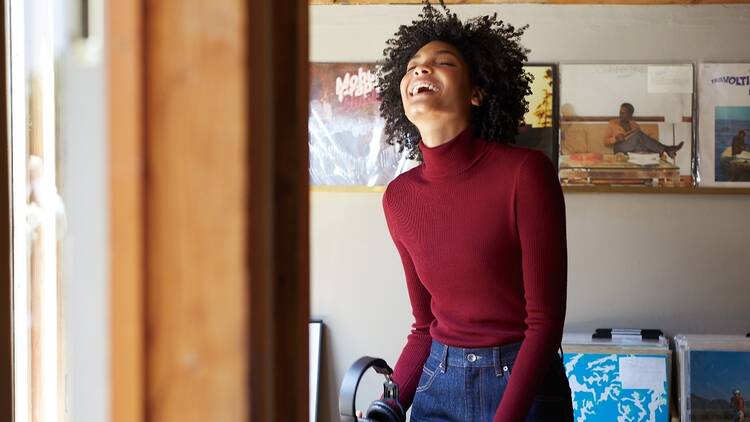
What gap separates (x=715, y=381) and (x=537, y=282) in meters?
2.04

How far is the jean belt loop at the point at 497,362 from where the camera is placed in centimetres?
185

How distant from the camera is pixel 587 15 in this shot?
3.74 meters

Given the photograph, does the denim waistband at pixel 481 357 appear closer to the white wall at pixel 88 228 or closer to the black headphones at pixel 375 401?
the black headphones at pixel 375 401

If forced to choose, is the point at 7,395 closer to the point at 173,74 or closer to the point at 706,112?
the point at 173,74

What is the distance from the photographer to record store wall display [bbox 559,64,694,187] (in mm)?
3689

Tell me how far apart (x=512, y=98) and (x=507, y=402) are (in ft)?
2.70

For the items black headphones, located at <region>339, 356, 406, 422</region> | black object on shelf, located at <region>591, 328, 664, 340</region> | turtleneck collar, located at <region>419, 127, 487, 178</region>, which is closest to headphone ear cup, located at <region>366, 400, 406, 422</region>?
black headphones, located at <region>339, 356, 406, 422</region>

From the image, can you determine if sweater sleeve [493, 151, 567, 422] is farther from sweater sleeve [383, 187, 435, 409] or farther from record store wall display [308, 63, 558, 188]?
record store wall display [308, 63, 558, 188]

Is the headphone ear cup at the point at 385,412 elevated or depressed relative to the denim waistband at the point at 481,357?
depressed

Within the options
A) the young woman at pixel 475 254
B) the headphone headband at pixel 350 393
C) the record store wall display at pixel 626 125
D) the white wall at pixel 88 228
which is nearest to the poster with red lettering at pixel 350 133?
the record store wall display at pixel 626 125

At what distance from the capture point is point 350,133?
12.6ft

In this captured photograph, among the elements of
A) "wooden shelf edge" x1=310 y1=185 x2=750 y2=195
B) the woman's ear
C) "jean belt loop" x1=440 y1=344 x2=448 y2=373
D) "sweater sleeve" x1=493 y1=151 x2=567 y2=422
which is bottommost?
"jean belt loop" x1=440 y1=344 x2=448 y2=373

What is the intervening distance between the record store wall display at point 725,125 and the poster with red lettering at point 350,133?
127 cm

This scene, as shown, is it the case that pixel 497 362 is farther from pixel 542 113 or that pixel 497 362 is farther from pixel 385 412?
pixel 542 113
